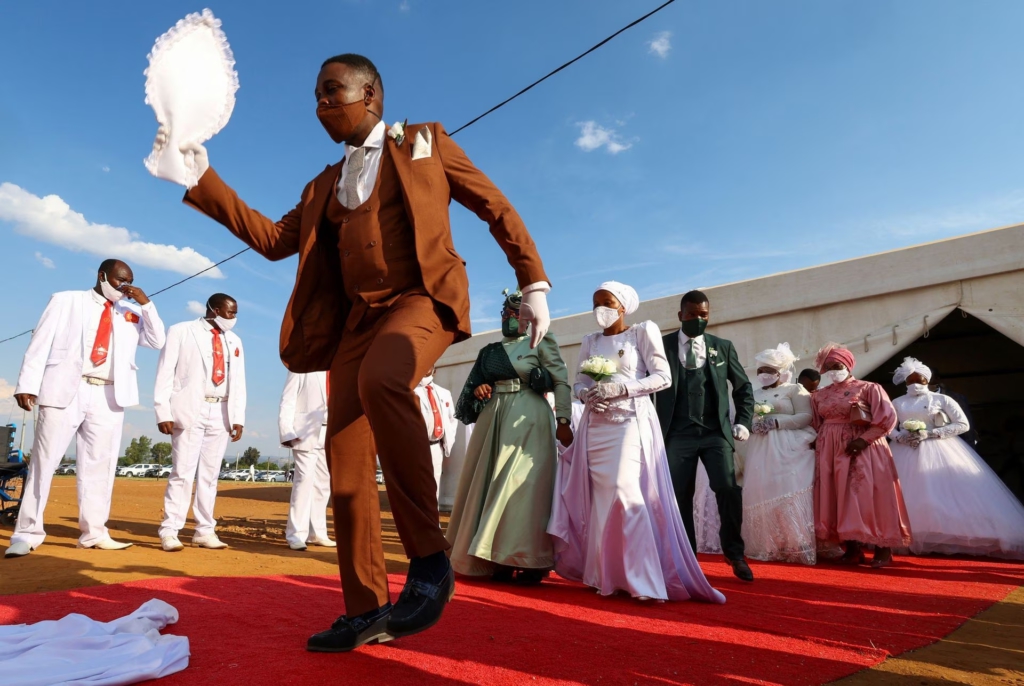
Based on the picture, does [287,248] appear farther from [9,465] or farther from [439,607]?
[9,465]

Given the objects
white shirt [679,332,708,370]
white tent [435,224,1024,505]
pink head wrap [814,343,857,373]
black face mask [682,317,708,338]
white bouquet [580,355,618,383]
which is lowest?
white bouquet [580,355,618,383]

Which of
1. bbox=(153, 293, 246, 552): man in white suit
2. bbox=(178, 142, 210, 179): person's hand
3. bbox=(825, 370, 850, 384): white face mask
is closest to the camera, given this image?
bbox=(178, 142, 210, 179): person's hand

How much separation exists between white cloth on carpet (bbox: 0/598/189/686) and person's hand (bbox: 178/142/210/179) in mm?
1606

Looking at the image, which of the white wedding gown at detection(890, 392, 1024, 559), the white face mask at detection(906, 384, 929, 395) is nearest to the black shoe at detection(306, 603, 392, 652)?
the white wedding gown at detection(890, 392, 1024, 559)

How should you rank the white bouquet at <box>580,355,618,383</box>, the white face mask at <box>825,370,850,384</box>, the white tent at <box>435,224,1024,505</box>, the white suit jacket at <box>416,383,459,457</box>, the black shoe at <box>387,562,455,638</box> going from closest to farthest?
the black shoe at <box>387,562,455,638</box>
the white bouquet at <box>580,355,618,383</box>
the white face mask at <box>825,370,850,384</box>
the white tent at <box>435,224,1024,505</box>
the white suit jacket at <box>416,383,459,457</box>

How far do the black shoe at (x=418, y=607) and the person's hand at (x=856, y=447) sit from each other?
5681 mm

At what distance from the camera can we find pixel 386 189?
250 cm

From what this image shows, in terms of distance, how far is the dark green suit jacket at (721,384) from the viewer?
17.2ft

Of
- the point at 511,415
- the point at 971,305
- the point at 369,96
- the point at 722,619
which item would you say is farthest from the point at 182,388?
the point at 971,305

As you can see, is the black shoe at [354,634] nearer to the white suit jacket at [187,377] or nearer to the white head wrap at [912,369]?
the white suit jacket at [187,377]

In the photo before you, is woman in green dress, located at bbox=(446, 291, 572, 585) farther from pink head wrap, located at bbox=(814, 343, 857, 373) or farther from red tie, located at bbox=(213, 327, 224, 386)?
pink head wrap, located at bbox=(814, 343, 857, 373)

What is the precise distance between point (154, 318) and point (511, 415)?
3917 mm

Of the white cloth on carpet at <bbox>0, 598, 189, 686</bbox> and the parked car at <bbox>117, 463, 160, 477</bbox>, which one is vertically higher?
the parked car at <bbox>117, 463, 160, 477</bbox>

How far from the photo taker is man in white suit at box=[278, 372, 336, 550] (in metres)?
6.98
